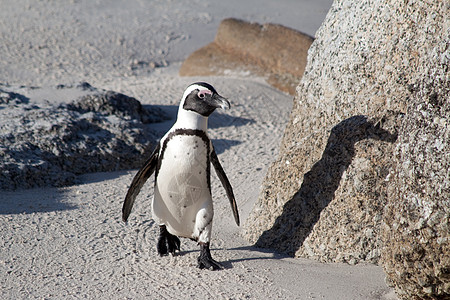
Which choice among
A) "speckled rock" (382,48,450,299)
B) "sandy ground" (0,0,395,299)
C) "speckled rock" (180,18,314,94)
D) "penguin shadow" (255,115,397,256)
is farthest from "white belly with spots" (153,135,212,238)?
"speckled rock" (180,18,314,94)

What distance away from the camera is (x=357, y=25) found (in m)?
4.25

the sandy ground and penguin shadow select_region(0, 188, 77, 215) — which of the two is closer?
the sandy ground

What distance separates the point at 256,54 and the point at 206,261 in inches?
265

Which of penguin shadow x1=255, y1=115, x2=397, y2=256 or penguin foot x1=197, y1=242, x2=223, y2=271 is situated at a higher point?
penguin shadow x1=255, y1=115, x2=397, y2=256

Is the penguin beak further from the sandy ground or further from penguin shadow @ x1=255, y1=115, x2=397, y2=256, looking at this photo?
the sandy ground

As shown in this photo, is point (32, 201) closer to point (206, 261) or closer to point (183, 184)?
point (183, 184)

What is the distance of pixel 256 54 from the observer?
991 centimetres

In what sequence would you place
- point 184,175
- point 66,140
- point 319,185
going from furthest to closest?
1. point 66,140
2. point 319,185
3. point 184,175

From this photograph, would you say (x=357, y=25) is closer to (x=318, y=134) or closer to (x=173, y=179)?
(x=318, y=134)

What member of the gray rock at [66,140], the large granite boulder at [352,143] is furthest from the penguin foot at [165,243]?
the gray rock at [66,140]

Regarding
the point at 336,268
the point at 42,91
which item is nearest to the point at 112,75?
the point at 42,91

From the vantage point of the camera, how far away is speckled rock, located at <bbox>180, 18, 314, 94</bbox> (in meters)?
9.41

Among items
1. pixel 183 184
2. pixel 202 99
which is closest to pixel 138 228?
pixel 183 184

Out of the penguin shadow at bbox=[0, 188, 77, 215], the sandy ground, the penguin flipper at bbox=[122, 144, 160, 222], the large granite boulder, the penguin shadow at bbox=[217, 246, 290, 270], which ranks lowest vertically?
the penguin shadow at bbox=[0, 188, 77, 215]
